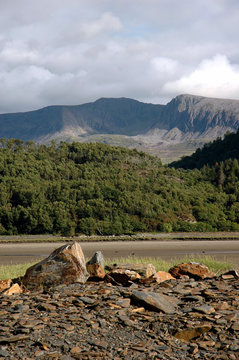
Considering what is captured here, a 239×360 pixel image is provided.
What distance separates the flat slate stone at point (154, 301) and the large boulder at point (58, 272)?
2479 millimetres

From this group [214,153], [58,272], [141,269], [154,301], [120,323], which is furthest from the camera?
[214,153]

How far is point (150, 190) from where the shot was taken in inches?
2032

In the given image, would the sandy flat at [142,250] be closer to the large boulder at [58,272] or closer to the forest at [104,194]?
the forest at [104,194]

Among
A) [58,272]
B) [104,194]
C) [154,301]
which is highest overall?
[154,301]

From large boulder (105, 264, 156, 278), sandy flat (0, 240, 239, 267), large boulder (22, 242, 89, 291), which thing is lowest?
sandy flat (0, 240, 239, 267)

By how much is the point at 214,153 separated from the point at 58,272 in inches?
3577

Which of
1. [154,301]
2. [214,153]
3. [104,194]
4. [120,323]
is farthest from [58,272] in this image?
[214,153]

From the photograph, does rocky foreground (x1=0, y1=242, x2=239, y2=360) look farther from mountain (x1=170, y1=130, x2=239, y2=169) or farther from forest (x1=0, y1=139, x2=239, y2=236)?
mountain (x1=170, y1=130, x2=239, y2=169)

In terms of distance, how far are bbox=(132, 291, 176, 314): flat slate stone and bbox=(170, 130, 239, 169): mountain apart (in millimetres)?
83692

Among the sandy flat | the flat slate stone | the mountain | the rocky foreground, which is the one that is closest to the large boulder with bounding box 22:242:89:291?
the rocky foreground

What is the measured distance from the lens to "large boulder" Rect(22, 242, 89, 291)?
923 centimetres

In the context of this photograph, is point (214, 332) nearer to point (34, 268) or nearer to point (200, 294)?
point (200, 294)

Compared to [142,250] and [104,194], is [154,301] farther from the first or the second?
[104,194]

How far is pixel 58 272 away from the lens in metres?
9.30
